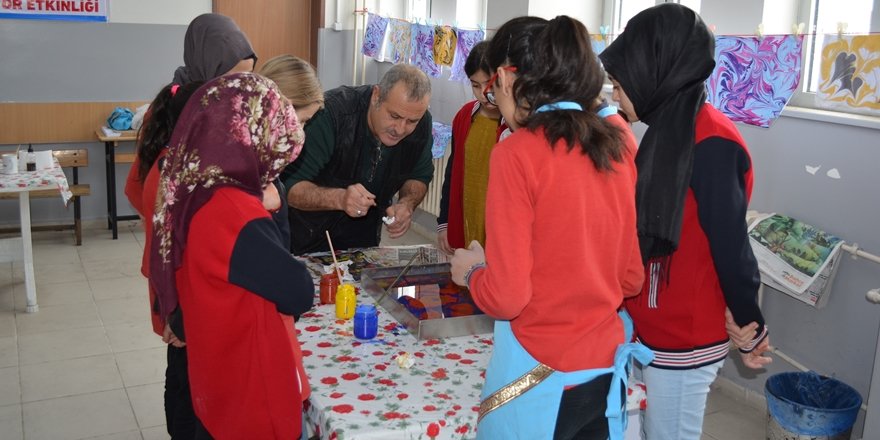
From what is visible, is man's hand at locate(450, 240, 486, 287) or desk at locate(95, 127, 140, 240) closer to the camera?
man's hand at locate(450, 240, 486, 287)

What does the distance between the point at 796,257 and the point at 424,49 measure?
11.0 feet

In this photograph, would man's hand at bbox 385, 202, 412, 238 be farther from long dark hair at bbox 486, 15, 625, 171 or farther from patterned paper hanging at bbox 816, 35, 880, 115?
patterned paper hanging at bbox 816, 35, 880, 115

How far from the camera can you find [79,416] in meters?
3.44

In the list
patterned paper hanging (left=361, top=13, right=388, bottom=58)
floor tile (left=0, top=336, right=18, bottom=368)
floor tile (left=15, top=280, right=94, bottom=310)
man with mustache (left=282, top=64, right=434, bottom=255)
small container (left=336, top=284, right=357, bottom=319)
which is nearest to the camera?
small container (left=336, top=284, right=357, bottom=319)

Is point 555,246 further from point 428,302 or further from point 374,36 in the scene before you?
point 374,36

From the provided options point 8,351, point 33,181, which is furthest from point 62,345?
point 33,181

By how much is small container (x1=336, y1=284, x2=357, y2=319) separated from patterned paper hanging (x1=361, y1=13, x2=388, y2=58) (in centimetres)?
451

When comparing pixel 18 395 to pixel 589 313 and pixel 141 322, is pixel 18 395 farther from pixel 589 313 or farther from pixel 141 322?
pixel 589 313

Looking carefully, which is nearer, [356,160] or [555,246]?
[555,246]

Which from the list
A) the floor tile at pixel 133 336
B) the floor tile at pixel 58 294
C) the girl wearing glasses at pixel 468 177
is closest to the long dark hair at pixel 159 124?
the girl wearing glasses at pixel 468 177

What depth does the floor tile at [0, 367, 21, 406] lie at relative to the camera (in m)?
3.53

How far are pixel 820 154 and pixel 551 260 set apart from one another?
7.45 feet

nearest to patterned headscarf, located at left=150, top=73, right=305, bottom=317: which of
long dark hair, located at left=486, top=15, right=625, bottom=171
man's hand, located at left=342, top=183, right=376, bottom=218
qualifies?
long dark hair, located at left=486, top=15, right=625, bottom=171

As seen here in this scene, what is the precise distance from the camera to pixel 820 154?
332cm
